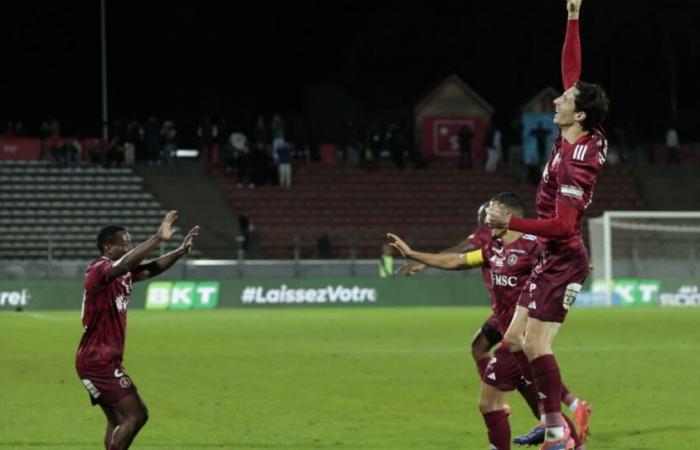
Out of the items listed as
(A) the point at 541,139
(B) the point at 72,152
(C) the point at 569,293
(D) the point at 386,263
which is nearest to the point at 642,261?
(D) the point at 386,263

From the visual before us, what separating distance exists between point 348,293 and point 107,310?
25702 mm

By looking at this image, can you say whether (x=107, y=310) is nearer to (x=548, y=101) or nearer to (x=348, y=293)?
(x=348, y=293)

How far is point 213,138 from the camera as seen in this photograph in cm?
4803

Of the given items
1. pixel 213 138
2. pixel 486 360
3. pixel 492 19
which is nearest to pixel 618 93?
pixel 492 19

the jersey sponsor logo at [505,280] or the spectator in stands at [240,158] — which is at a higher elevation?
the spectator in stands at [240,158]

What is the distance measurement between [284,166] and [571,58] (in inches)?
1479

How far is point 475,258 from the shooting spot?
11234 mm

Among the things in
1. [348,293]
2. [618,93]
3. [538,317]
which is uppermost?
[618,93]

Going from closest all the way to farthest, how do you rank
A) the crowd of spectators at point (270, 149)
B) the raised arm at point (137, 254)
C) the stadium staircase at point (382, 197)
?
the raised arm at point (137, 254) < the crowd of spectators at point (270, 149) < the stadium staircase at point (382, 197)

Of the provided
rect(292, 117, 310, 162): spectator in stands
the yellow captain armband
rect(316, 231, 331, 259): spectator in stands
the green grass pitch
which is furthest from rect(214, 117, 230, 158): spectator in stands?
the yellow captain armband

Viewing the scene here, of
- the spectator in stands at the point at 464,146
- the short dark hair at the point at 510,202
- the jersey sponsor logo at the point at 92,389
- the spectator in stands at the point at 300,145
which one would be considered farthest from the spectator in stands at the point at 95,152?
the short dark hair at the point at 510,202

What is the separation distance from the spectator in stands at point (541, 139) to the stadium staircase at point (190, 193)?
11.3 m

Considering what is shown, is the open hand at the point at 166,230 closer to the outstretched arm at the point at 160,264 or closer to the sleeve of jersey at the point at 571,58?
the outstretched arm at the point at 160,264

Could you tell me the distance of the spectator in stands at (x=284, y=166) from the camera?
47094mm
